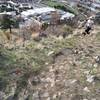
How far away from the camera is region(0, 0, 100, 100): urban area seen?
18.2ft

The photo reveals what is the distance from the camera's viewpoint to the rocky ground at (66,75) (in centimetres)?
540

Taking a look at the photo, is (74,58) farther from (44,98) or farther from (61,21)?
(61,21)

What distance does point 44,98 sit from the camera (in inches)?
211

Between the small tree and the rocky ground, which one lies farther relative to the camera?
the small tree

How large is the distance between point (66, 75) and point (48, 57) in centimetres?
112

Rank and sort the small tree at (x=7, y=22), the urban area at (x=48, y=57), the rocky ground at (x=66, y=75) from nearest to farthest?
1. the rocky ground at (x=66, y=75)
2. the urban area at (x=48, y=57)
3. the small tree at (x=7, y=22)

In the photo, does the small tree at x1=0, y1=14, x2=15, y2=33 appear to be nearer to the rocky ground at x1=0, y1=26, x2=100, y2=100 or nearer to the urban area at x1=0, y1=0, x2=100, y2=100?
the urban area at x1=0, y1=0, x2=100, y2=100

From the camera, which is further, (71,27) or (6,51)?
(71,27)

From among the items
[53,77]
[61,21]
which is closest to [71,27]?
[61,21]

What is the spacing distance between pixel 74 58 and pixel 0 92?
1964 millimetres

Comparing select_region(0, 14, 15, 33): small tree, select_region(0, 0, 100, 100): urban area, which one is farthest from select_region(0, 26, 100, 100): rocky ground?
select_region(0, 14, 15, 33): small tree

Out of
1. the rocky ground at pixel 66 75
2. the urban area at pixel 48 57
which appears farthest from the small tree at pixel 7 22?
the rocky ground at pixel 66 75

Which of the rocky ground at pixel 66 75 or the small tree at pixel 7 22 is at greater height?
the rocky ground at pixel 66 75

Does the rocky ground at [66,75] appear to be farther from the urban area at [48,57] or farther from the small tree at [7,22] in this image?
the small tree at [7,22]
